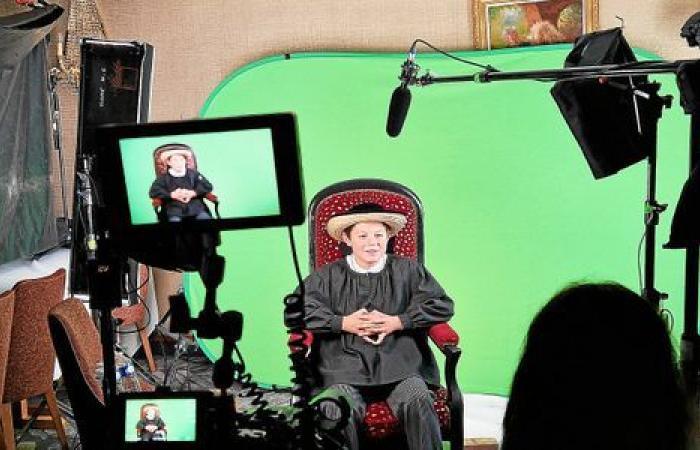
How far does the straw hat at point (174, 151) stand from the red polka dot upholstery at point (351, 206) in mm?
1933

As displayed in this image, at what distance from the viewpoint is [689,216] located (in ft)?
6.82

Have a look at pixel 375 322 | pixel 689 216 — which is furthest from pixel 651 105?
pixel 375 322

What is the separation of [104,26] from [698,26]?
3.55m

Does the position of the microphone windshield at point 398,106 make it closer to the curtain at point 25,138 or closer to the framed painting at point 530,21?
the framed painting at point 530,21

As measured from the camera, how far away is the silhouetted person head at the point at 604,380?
1.01 m

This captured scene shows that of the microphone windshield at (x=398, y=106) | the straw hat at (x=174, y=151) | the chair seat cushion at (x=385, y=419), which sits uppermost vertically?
the microphone windshield at (x=398, y=106)

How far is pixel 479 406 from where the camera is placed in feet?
13.4

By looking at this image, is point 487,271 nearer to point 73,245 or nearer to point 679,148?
point 679,148

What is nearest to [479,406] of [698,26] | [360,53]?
[360,53]

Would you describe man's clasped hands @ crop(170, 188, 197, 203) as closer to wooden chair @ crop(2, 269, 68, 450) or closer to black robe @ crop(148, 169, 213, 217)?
black robe @ crop(148, 169, 213, 217)

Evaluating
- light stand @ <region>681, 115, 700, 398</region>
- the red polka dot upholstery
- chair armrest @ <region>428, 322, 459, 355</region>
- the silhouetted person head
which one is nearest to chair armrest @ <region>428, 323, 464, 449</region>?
chair armrest @ <region>428, 322, 459, 355</region>

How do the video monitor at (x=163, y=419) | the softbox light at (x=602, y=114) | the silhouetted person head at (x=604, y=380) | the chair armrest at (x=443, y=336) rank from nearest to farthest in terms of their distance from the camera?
the silhouetted person head at (x=604, y=380) → the video monitor at (x=163, y=419) → the softbox light at (x=602, y=114) → the chair armrest at (x=443, y=336)

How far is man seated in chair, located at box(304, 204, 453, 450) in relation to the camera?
2910mm

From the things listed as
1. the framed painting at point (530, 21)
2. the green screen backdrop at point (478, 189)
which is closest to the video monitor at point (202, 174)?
the green screen backdrop at point (478, 189)
